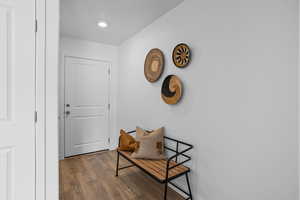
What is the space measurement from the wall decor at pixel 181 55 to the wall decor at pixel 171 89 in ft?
0.63

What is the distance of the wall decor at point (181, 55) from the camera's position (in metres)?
1.79

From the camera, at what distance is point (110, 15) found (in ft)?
7.22

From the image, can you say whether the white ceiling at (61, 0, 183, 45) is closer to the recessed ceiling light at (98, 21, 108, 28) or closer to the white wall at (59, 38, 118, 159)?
the recessed ceiling light at (98, 21, 108, 28)

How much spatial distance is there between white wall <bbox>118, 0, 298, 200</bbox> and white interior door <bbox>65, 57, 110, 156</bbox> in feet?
5.95

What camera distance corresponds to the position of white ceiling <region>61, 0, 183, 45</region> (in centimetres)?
191

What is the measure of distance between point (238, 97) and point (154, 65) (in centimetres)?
133
